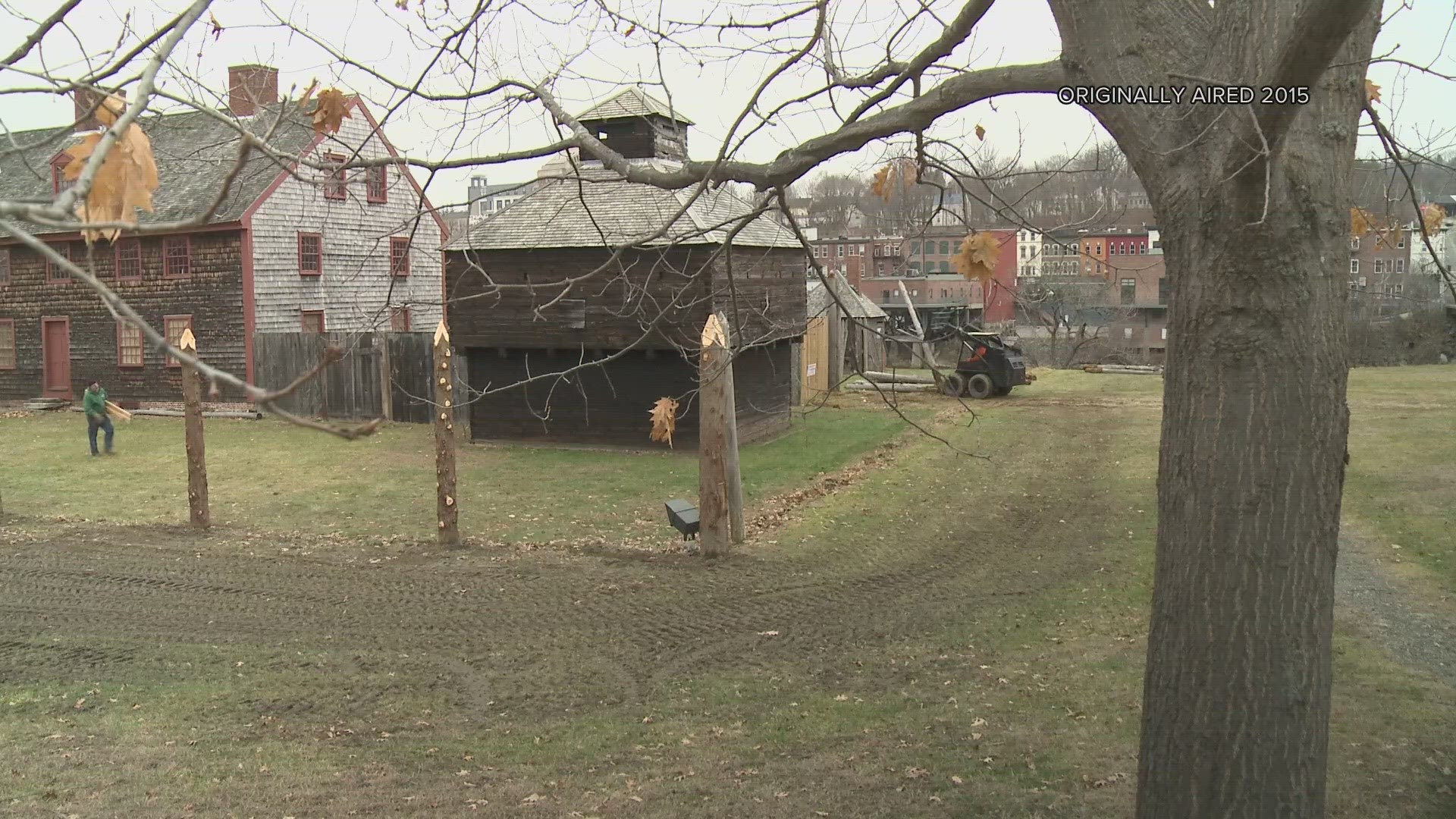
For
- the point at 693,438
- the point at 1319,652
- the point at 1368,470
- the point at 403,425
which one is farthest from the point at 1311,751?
the point at 403,425

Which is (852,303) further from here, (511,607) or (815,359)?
(511,607)

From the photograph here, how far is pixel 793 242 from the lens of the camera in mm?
23344

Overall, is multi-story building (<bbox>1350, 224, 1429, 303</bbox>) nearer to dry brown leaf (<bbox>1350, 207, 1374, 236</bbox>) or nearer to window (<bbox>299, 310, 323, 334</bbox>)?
window (<bbox>299, 310, 323, 334</bbox>)

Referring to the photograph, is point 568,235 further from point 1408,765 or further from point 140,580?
point 1408,765

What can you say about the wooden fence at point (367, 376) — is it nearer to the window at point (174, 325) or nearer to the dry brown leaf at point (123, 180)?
the window at point (174, 325)

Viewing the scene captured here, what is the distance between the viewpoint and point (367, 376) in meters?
28.0

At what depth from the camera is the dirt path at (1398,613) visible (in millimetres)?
8805

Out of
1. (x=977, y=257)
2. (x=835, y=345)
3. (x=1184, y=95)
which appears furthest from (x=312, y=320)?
(x=1184, y=95)

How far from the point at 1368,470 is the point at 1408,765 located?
1271 cm

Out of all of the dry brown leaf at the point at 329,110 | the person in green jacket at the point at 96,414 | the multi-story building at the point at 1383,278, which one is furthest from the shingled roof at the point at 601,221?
the multi-story building at the point at 1383,278

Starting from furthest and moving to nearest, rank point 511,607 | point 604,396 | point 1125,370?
1. point 1125,370
2. point 604,396
3. point 511,607

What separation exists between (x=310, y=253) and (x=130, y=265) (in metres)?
4.58

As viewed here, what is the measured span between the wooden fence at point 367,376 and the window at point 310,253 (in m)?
3.14

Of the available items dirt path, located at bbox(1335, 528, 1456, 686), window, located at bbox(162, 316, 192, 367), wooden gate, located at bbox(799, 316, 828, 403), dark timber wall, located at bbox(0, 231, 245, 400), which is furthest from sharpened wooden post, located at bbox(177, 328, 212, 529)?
window, located at bbox(162, 316, 192, 367)
